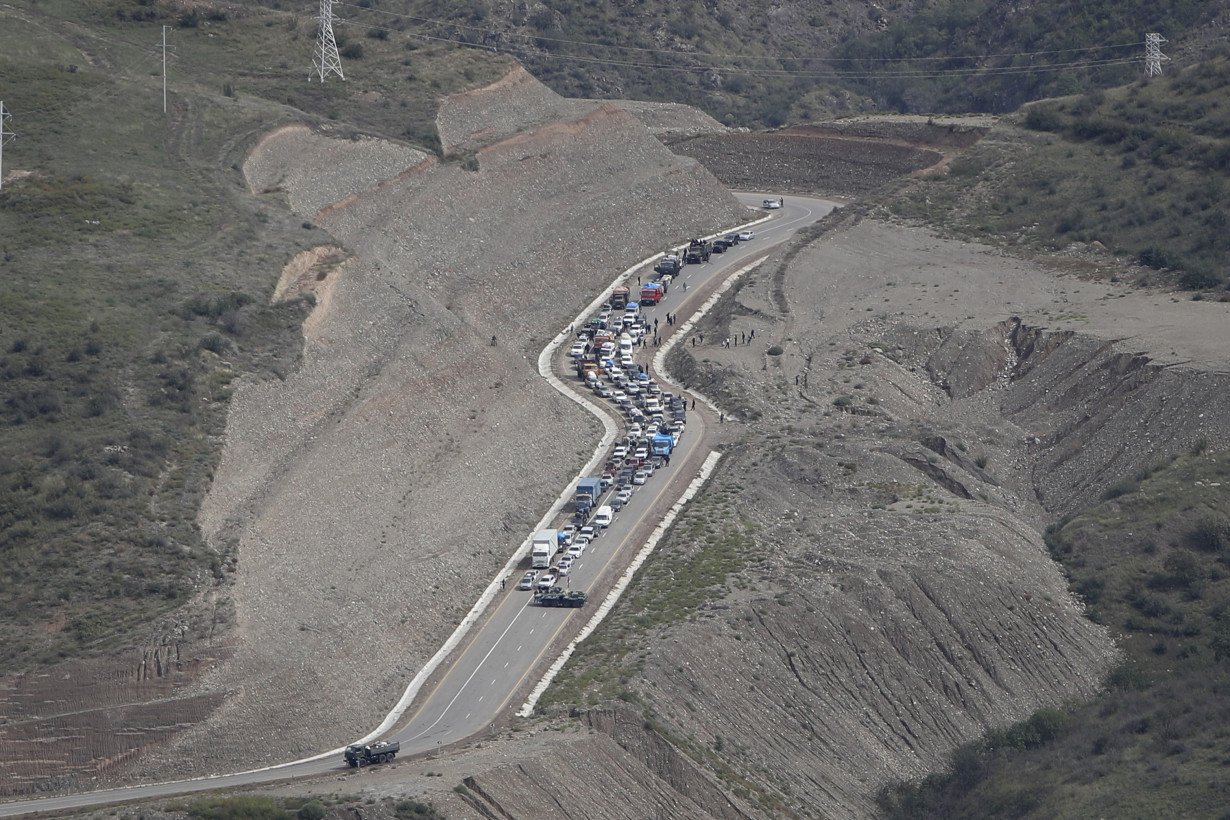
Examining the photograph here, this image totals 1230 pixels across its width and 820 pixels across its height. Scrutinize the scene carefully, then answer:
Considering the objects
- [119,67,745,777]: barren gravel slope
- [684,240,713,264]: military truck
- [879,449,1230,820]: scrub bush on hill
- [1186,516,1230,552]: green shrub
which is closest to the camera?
[879,449,1230,820]: scrub bush on hill

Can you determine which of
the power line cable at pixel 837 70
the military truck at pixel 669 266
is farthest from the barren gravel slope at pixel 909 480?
the power line cable at pixel 837 70

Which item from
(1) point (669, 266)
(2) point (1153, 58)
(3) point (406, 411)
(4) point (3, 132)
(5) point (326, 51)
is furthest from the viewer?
(2) point (1153, 58)

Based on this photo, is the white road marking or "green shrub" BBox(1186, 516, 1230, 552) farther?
"green shrub" BBox(1186, 516, 1230, 552)

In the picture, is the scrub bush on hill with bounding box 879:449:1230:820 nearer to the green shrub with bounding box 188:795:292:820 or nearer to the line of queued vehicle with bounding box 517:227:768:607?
the line of queued vehicle with bounding box 517:227:768:607

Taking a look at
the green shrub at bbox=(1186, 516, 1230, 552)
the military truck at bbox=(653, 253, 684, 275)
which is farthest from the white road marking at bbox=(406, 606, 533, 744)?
the military truck at bbox=(653, 253, 684, 275)

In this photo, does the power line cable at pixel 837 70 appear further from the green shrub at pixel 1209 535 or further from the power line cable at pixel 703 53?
the green shrub at pixel 1209 535

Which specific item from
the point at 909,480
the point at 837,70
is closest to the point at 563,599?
the point at 909,480

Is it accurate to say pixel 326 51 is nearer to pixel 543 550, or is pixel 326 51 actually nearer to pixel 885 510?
pixel 543 550

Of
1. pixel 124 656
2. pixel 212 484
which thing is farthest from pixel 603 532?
pixel 124 656
